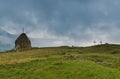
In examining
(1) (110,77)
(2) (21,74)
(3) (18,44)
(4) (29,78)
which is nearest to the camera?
(1) (110,77)

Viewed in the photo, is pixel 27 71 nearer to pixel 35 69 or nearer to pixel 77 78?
pixel 35 69

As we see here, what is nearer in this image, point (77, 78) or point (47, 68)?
point (77, 78)

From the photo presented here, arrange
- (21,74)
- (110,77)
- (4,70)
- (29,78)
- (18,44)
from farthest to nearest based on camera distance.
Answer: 1. (18,44)
2. (4,70)
3. (21,74)
4. (29,78)
5. (110,77)

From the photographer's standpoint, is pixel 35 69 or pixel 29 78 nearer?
pixel 29 78

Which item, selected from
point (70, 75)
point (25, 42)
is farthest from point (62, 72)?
point (25, 42)

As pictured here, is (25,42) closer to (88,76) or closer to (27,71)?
(27,71)

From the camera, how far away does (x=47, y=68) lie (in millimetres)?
47562

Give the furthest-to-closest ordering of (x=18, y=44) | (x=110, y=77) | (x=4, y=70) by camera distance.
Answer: (x=18, y=44) < (x=4, y=70) < (x=110, y=77)

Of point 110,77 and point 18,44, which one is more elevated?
→ point 18,44

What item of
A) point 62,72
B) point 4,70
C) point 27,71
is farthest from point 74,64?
point 4,70

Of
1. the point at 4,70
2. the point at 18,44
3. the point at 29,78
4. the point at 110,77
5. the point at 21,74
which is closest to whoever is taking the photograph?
the point at 110,77

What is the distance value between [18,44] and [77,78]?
62955 mm

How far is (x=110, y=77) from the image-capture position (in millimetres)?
39781

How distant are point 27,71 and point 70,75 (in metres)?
8.49
